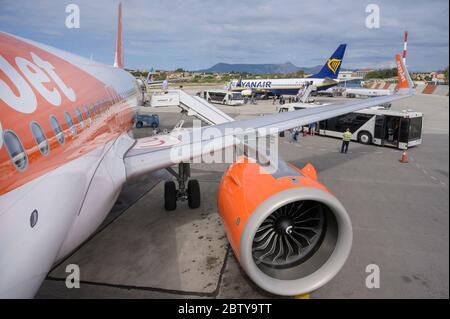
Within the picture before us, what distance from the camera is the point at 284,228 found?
203 inches

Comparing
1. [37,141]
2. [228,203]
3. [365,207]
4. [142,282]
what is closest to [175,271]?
[142,282]

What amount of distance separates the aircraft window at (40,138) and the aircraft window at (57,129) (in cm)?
36

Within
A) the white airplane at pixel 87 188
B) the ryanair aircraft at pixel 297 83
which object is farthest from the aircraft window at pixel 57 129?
the ryanair aircraft at pixel 297 83

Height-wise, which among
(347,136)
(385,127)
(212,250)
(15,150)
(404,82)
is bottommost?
(212,250)

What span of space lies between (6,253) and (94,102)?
4.67 m

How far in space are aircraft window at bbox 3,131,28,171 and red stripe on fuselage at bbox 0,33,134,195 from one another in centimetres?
5

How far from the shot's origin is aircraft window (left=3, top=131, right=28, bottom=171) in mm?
3018

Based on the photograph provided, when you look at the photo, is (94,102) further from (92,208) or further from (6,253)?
(6,253)

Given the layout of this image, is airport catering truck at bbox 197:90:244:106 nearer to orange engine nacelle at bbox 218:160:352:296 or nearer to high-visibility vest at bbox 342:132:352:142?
high-visibility vest at bbox 342:132:352:142

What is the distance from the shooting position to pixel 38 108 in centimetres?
388

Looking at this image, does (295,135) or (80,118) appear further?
(295,135)

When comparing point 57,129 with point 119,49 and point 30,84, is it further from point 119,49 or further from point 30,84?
point 119,49

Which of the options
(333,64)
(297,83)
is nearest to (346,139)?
(297,83)

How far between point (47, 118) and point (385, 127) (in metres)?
17.7
